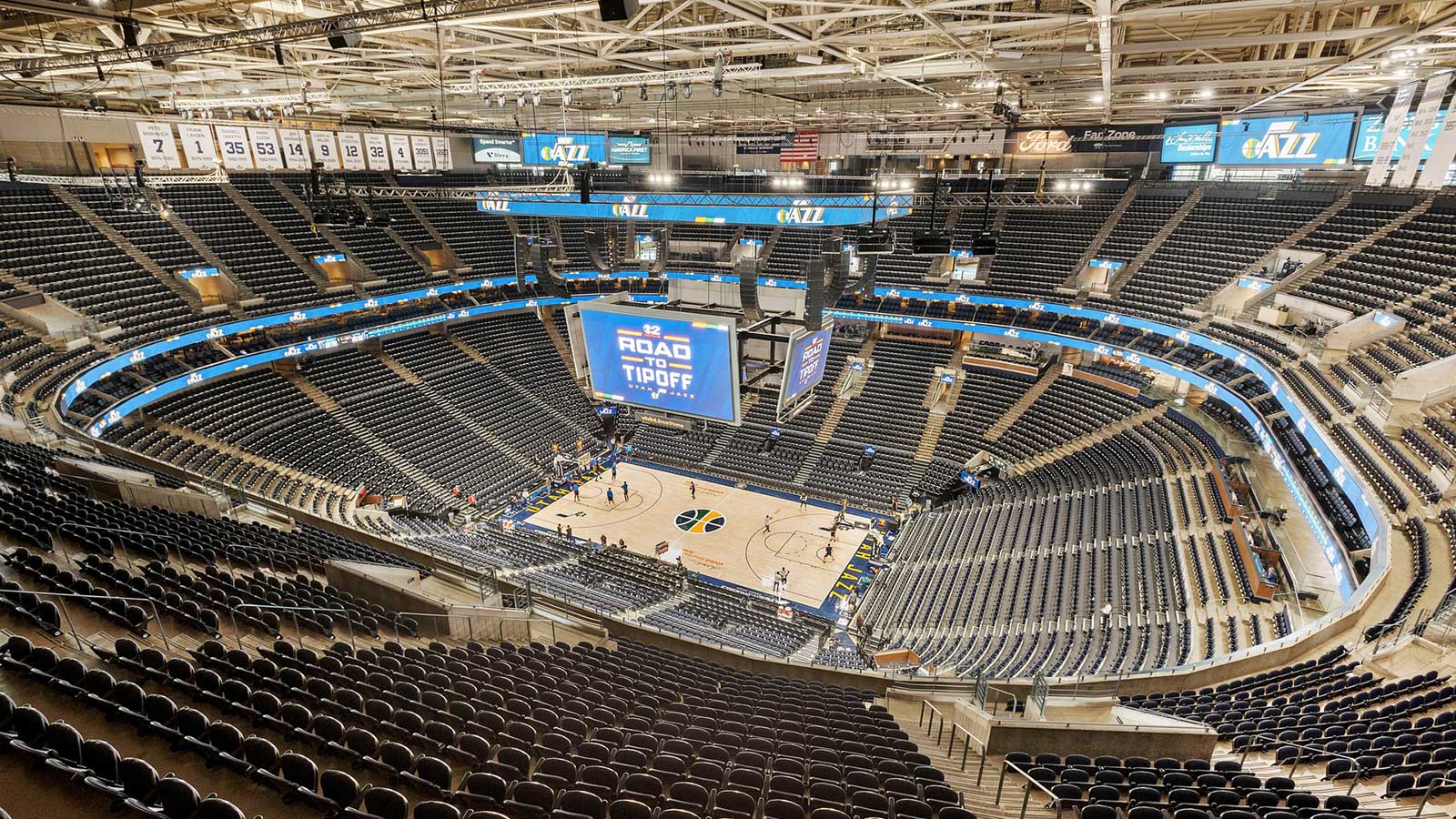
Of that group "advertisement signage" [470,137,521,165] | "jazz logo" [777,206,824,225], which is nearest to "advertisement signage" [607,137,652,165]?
"advertisement signage" [470,137,521,165]

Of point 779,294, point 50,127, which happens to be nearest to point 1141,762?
point 779,294

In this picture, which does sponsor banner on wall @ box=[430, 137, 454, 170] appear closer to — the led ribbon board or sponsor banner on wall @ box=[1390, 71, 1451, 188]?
the led ribbon board

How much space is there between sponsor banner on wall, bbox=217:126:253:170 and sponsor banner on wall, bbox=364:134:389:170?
290 centimetres

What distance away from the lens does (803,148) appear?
94.4 ft

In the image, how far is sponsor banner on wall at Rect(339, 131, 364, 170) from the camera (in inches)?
752

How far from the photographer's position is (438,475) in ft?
92.2

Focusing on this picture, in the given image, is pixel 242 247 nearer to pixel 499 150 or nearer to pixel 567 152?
pixel 499 150

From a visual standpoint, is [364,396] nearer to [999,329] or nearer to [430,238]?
[430,238]

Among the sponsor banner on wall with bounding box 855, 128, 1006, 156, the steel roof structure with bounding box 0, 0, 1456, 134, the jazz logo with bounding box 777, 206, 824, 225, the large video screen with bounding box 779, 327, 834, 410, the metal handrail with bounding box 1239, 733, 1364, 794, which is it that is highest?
the steel roof structure with bounding box 0, 0, 1456, 134

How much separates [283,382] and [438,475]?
816 centimetres

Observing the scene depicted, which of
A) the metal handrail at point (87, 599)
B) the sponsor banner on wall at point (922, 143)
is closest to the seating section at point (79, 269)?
the metal handrail at point (87, 599)

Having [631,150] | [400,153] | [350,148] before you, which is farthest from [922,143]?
[350,148]

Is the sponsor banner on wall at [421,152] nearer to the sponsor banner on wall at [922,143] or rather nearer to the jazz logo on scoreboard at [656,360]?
the jazz logo on scoreboard at [656,360]

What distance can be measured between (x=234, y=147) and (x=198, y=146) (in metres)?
0.83
